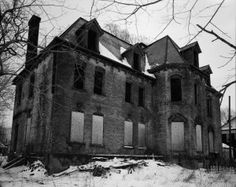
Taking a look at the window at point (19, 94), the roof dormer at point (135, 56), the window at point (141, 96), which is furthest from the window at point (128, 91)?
the window at point (19, 94)

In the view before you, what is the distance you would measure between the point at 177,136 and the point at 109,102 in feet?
21.0

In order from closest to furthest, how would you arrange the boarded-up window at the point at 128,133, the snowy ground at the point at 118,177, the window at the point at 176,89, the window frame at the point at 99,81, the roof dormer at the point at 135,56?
the snowy ground at the point at 118,177 < the window frame at the point at 99,81 < the boarded-up window at the point at 128,133 < the roof dormer at the point at 135,56 < the window at the point at 176,89

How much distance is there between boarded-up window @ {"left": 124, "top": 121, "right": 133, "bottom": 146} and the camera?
17.4 m

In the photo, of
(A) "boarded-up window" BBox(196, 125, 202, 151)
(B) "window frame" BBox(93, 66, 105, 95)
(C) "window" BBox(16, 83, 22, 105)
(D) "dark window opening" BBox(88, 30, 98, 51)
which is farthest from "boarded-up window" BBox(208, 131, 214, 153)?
(C) "window" BBox(16, 83, 22, 105)

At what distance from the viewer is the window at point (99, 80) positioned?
54.2 feet

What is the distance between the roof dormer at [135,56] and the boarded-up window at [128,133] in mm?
4761

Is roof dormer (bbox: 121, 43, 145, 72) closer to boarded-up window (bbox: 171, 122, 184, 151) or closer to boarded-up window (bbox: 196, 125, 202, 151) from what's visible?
boarded-up window (bbox: 171, 122, 184, 151)

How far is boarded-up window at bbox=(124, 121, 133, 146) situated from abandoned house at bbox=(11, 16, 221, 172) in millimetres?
75

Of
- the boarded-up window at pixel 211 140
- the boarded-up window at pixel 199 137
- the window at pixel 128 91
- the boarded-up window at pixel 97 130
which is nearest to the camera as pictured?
the boarded-up window at pixel 97 130

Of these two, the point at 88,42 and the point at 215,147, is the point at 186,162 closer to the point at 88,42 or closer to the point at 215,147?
the point at 215,147

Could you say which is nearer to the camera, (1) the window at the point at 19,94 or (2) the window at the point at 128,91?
(2) the window at the point at 128,91

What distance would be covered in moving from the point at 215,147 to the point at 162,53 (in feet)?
35.7

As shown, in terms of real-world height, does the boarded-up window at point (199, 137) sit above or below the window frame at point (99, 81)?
below

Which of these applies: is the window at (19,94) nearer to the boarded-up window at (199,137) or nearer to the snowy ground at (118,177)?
the snowy ground at (118,177)
